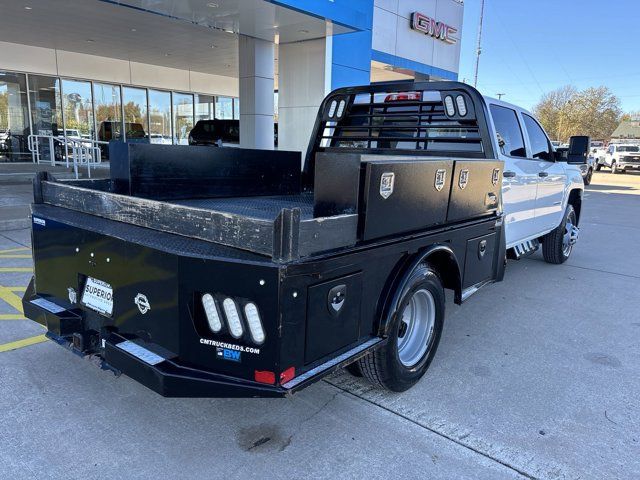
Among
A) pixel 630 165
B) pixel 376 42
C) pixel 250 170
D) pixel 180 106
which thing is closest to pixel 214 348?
pixel 250 170

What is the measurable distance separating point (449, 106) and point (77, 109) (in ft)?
53.7

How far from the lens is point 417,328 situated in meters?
3.51

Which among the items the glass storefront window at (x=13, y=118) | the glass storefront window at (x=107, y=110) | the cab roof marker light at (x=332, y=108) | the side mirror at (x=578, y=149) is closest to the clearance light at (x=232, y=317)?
the cab roof marker light at (x=332, y=108)

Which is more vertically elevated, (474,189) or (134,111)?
(134,111)

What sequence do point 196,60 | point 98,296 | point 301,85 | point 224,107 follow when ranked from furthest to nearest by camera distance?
point 224,107, point 196,60, point 301,85, point 98,296

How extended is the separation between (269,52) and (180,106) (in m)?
10.7

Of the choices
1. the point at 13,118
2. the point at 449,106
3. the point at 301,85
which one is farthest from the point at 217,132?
the point at 449,106

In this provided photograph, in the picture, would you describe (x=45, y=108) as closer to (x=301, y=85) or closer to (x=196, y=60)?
(x=196, y=60)

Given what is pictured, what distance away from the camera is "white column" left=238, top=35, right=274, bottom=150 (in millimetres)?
10914

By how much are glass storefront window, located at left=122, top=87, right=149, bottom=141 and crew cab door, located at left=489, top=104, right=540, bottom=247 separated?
655 inches

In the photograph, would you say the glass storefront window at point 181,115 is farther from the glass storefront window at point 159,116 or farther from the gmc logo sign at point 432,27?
the gmc logo sign at point 432,27

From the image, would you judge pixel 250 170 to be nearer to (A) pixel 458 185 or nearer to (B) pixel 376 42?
(A) pixel 458 185

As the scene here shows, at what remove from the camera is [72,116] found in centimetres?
1733

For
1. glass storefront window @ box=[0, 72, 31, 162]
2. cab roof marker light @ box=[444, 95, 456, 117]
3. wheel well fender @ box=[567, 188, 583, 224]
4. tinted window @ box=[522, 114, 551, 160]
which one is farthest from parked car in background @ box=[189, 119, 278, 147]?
cab roof marker light @ box=[444, 95, 456, 117]
